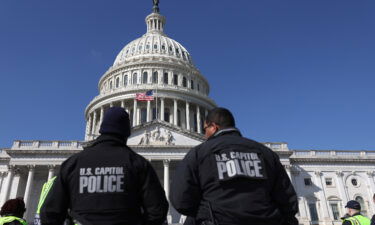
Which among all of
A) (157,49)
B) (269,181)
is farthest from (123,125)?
(157,49)

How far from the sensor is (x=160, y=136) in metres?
45.2

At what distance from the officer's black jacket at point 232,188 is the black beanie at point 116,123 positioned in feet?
3.11

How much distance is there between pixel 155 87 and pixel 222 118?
6166 centimetres

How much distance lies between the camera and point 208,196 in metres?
4.14

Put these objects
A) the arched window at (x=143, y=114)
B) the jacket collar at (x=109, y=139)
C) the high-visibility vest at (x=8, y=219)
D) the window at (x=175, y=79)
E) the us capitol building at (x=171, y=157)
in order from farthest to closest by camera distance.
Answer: the window at (x=175, y=79) < the arched window at (x=143, y=114) < the us capitol building at (x=171, y=157) < the high-visibility vest at (x=8, y=219) < the jacket collar at (x=109, y=139)

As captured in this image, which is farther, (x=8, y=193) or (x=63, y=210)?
(x=8, y=193)

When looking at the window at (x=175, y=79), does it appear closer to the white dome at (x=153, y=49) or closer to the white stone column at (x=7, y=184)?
the white dome at (x=153, y=49)

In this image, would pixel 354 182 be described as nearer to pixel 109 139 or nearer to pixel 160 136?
pixel 160 136

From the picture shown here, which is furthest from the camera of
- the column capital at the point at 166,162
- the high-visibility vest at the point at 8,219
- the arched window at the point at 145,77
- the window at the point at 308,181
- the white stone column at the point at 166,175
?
the arched window at the point at 145,77

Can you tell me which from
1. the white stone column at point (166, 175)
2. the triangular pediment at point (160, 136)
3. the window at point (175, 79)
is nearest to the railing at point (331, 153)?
the triangular pediment at point (160, 136)

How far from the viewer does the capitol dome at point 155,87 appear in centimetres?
6437

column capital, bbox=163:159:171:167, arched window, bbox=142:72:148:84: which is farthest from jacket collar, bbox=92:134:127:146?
arched window, bbox=142:72:148:84

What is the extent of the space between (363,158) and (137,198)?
176 ft

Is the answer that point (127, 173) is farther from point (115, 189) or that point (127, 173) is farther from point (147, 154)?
point (147, 154)
